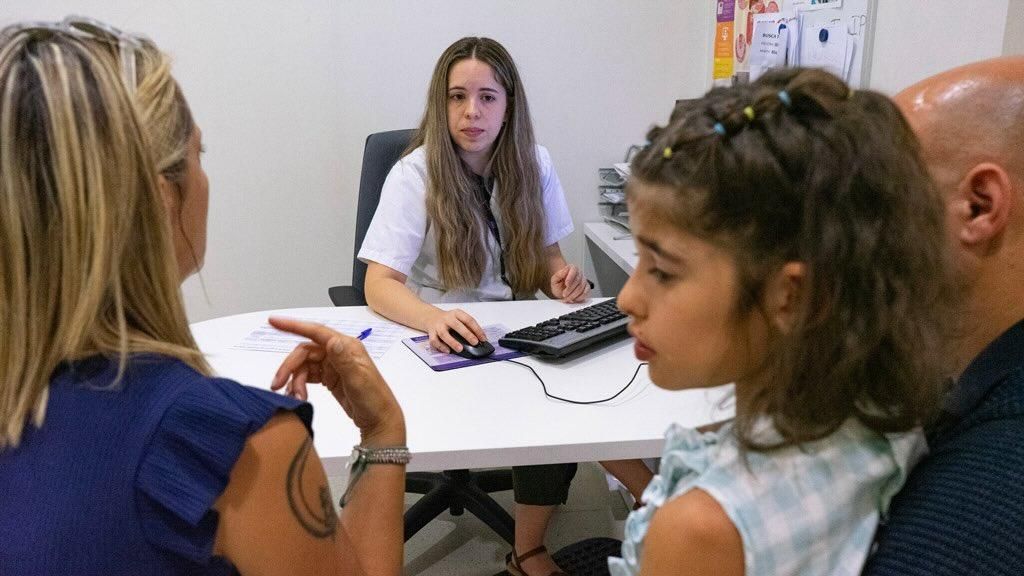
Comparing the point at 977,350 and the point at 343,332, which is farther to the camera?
the point at 343,332

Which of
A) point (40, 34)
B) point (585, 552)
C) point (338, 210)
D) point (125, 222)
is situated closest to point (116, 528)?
point (125, 222)

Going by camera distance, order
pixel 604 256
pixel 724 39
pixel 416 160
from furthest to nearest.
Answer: pixel 604 256 → pixel 724 39 → pixel 416 160

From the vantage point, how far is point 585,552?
5.69 ft

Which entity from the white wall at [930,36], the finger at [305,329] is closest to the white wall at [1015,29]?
the white wall at [930,36]

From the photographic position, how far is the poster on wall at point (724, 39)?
8.36 ft

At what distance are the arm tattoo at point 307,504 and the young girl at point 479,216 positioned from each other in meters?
1.04

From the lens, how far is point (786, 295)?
593mm

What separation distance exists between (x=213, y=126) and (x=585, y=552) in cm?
189

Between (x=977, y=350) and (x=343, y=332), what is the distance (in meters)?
1.17

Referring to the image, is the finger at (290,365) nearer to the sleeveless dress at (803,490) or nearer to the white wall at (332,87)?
the sleeveless dress at (803,490)

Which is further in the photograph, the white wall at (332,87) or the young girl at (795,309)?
the white wall at (332,87)

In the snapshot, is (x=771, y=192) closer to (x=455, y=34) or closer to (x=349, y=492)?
(x=349, y=492)

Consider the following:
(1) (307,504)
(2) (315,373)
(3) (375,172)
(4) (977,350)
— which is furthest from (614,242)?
(1) (307,504)

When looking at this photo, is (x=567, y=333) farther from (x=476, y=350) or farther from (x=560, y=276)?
(x=560, y=276)
